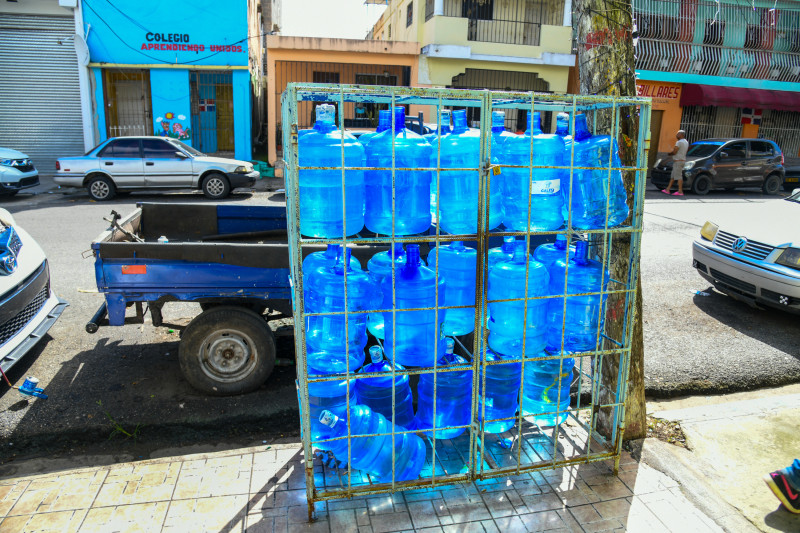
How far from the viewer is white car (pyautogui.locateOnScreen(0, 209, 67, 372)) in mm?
4438

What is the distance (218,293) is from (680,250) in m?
8.40

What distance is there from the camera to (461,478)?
3338 mm

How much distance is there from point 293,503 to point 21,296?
10.1 ft

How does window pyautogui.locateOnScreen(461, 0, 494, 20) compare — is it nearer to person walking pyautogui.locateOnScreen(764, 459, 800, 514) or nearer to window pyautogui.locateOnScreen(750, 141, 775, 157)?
window pyautogui.locateOnScreen(750, 141, 775, 157)

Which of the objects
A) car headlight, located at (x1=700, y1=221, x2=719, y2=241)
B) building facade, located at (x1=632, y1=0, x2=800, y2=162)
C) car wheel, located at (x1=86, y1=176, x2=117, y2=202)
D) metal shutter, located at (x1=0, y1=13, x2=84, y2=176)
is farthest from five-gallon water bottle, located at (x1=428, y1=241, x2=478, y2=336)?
building facade, located at (x1=632, y1=0, x2=800, y2=162)

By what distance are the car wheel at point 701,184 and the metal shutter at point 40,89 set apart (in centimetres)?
2013

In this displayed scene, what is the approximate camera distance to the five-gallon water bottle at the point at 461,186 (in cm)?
327

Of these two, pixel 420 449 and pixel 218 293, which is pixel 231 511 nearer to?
pixel 420 449

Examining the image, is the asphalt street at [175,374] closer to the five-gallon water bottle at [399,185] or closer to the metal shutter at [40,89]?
the five-gallon water bottle at [399,185]

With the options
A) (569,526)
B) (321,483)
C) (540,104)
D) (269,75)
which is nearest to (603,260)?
(540,104)

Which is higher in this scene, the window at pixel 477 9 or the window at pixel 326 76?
the window at pixel 477 9

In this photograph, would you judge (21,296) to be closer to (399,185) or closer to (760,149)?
(399,185)

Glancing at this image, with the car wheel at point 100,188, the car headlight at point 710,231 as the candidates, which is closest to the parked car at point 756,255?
the car headlight at point 710,231

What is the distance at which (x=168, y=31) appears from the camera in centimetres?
1830
